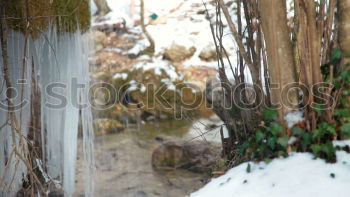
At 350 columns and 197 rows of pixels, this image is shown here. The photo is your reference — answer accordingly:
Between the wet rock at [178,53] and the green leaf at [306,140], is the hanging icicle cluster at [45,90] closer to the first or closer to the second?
the green leaf at [306,140]

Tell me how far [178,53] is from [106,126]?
14.2 ft

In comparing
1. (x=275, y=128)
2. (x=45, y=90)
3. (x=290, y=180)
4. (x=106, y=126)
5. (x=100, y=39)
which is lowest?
(x=106, y=126)

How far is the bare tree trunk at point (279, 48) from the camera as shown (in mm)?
2637

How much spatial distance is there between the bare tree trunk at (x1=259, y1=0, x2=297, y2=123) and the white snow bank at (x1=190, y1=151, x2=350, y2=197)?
0.35 m

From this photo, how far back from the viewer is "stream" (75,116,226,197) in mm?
6086

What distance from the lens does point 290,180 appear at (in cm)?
229

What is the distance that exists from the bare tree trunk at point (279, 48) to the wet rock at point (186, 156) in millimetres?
3922

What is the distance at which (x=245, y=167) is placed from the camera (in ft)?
8.46

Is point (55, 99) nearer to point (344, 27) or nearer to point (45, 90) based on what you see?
point (45, 90)

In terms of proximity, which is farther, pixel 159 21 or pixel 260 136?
pixel 159 21

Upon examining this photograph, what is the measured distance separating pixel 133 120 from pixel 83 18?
5.06m

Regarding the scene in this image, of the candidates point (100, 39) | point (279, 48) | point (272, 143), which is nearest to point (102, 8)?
point (100, 39)

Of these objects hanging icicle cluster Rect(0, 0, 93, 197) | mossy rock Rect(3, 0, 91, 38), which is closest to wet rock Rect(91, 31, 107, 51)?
hanging icicle cluster Rect(0, 0, 93, 197)

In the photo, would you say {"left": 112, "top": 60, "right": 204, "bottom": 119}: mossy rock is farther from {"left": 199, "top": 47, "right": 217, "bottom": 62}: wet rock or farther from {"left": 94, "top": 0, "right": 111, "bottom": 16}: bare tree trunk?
{"left": 94, "top": 0, "right": 111, "bottom": 16}: bare tree trunk
